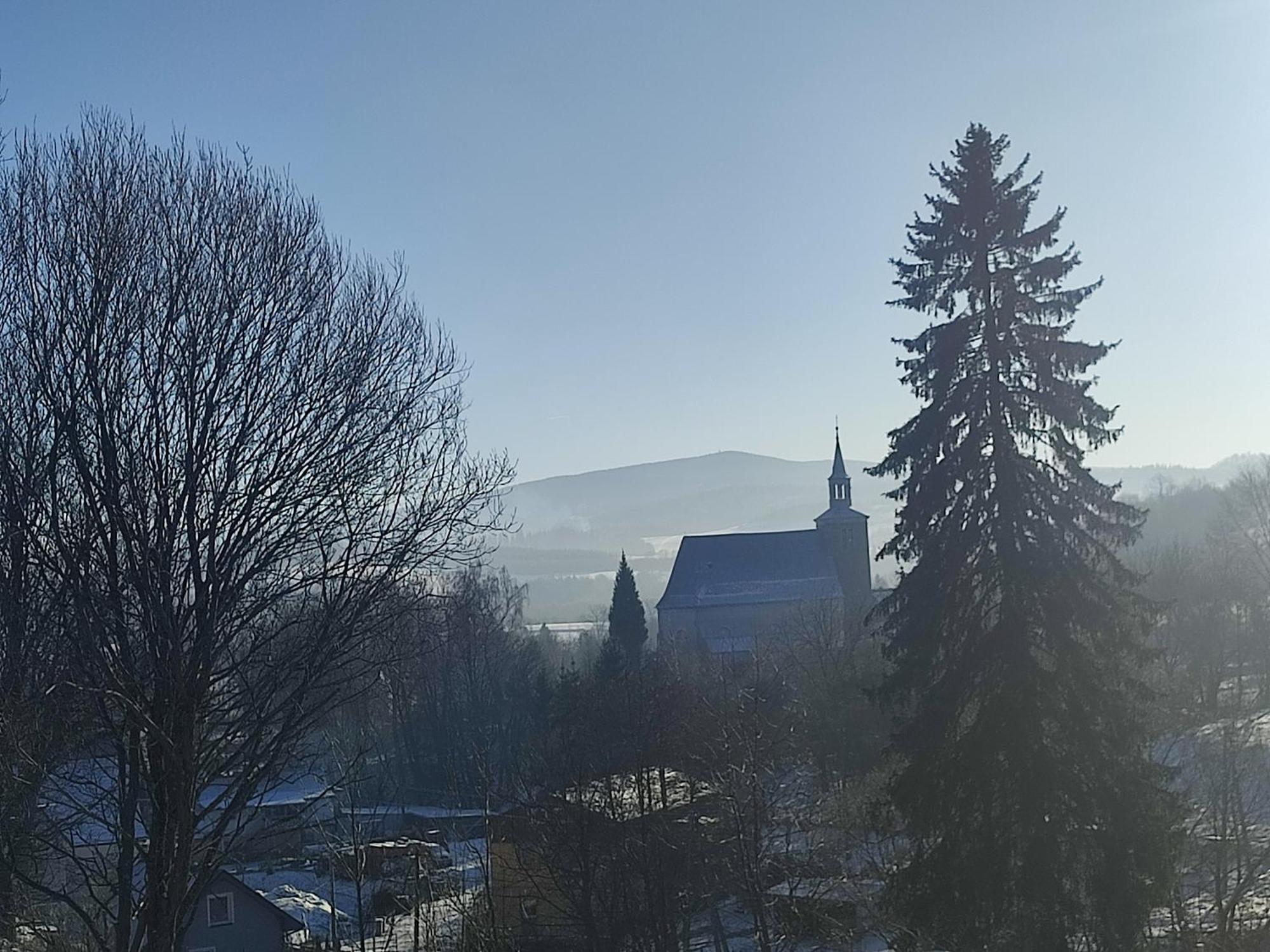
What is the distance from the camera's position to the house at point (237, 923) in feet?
74.2

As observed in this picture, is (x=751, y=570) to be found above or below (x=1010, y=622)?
above

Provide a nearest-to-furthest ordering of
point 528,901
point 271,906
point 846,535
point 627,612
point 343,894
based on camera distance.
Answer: point 528,901, point 271,906, point 343,894, point 627,612, point 846,535

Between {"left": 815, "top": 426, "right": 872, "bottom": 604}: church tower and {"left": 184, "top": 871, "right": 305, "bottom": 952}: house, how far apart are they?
43.6 meters

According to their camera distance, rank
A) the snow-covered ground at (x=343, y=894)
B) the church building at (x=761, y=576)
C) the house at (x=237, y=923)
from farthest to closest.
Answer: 1. the church building at (x=761, y=576)
2. the house at (x=237, y=923)
3. the snow-covered ground at (x=343, y=894)

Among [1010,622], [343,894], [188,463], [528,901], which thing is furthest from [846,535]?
[188,463]

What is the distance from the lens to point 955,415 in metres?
13.4

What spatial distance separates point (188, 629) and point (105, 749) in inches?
108

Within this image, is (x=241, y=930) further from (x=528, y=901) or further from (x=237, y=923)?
(x=528, y=901)

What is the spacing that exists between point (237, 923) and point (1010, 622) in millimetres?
17445

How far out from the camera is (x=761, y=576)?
2608 inches

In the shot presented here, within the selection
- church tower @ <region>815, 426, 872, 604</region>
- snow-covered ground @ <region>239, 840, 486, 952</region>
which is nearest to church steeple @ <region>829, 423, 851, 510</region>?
church tower @ <region>815, 426, 872, 604</region>

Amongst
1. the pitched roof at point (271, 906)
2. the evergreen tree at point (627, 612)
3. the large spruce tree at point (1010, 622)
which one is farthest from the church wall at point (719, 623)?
the large spruce tree at point (1010, 622)

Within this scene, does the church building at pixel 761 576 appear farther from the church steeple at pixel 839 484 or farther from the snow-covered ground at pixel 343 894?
the snow-covered ground at pixel 343 894

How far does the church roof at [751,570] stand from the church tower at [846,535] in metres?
0.64
